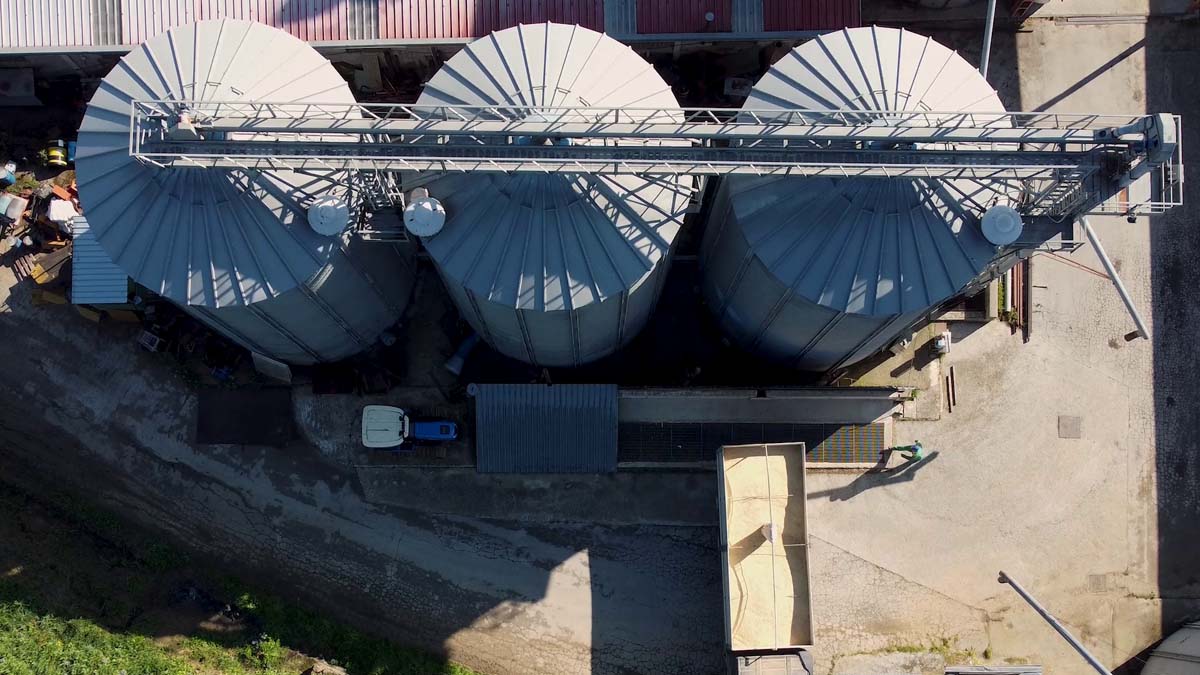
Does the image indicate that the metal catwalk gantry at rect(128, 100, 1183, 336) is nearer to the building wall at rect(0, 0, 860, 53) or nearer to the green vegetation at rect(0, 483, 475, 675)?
the building wall at rect(0, 0, 860, 53)

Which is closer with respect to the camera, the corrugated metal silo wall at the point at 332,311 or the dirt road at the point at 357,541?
the corrugated metal silo wall at the point at 332,311

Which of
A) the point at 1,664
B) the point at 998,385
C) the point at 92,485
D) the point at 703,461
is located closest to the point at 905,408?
the point at 998,385

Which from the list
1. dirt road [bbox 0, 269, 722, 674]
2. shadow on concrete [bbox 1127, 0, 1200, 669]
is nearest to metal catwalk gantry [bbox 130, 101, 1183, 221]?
shadow on concrete [bbox 1127, 0, 1200, 669]

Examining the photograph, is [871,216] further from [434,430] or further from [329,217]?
[434,430]

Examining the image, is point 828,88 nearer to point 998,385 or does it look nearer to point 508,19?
point 508,19

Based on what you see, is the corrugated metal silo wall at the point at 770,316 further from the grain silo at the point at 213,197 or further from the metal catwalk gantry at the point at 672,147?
the grain silo at the point at 213,197

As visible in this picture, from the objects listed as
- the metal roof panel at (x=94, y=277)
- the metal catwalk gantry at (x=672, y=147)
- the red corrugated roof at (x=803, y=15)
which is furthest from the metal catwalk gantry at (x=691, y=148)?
the metal roof panel at (x=94, y=277)

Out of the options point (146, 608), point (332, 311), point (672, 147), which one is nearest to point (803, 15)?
point (672, 147)
